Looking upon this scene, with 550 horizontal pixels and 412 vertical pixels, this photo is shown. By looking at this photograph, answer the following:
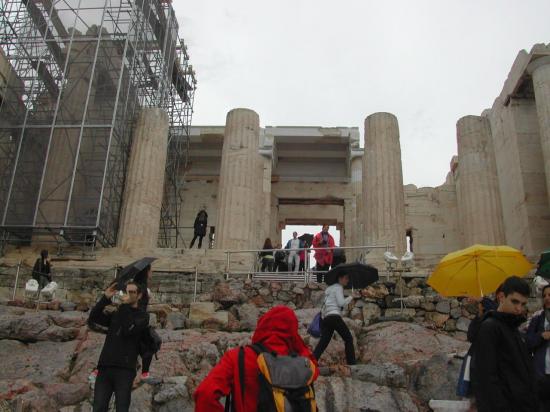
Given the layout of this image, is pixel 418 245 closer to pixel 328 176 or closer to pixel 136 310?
pixel 328 176

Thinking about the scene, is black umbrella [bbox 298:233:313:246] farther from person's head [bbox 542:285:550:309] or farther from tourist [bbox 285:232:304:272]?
person's head [bbox 542:285:550:309]

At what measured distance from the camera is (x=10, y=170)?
19.2 metres

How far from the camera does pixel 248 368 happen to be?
3611mm

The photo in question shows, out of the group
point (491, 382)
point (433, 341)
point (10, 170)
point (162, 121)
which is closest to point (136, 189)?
point (162, 121)

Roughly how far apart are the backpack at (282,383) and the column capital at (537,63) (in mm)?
17371

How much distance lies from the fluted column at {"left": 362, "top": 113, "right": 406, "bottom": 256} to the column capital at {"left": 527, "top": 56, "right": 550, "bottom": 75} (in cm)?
441

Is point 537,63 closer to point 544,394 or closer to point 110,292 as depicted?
point 544,394

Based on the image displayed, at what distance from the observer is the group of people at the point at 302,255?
581 inches

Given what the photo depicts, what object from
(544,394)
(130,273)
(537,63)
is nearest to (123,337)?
(130,273)

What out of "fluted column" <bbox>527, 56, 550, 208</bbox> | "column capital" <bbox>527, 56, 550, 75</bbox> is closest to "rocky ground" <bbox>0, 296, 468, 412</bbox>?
"fluted column" <bbox>527, 56, 550, 208</bbox>

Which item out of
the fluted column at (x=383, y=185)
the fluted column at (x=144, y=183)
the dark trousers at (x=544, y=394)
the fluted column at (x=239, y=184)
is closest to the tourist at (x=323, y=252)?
the fluted column at (x=383, y=185)

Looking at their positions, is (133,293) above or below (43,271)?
below

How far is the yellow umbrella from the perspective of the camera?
838cm

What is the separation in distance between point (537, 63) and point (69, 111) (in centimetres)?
1442
